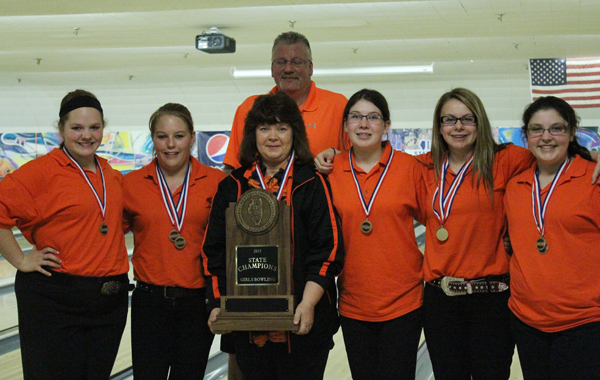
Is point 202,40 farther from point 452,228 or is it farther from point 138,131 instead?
point 138,131

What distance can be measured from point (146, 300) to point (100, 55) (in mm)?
8056

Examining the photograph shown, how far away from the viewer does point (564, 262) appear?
2.09 meters

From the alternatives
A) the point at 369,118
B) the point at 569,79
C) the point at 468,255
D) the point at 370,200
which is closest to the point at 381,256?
the point at 370,200

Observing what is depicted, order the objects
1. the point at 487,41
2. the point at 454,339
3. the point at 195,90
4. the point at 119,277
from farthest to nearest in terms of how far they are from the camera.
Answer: the point at 195,90, the point at 487,41, the point at 119,277, the point at 454,339

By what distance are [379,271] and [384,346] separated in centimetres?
29

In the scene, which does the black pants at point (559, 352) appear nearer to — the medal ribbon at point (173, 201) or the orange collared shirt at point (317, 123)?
the orange collared shirt at point (317, 123)

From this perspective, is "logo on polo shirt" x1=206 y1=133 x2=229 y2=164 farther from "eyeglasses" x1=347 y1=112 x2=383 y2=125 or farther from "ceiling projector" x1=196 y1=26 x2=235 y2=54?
"eyeglasses" x1=347 y1=112 x2=383 y2=125

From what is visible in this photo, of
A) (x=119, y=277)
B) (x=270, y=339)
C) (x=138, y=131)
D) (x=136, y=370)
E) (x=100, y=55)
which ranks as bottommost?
(x=136, y=370)

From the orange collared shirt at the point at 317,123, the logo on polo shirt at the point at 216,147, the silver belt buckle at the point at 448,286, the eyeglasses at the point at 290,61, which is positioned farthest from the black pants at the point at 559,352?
the logo on polo shirt at the point at 216,147

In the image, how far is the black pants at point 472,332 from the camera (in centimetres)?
225

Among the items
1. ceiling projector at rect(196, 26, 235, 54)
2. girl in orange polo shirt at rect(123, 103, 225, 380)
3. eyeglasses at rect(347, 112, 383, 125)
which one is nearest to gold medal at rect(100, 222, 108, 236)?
girl in orange polo shirt at rect(123, 103, 225, 380)

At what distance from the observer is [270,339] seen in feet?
6.90

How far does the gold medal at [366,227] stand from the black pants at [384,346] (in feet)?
1.18

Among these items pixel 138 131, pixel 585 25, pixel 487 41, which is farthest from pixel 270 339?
pixel 138 131
